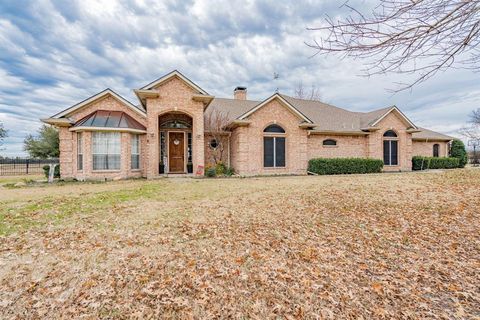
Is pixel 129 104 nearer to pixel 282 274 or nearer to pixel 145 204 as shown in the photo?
pixel 145 204

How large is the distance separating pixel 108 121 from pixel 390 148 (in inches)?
848

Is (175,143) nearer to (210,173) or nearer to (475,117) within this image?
(210,173)

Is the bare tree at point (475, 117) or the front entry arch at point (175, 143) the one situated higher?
the bare tree at point (475, 117)

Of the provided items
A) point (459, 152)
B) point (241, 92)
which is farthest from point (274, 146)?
point (459, 152)

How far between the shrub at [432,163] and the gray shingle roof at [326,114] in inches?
92.4

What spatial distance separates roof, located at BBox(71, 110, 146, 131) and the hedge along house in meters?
0.05

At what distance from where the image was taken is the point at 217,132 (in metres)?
17.1

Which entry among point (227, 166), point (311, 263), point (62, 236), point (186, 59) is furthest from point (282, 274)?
point (186, 59)

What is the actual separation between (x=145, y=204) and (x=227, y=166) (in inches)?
412

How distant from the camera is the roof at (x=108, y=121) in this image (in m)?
13.4

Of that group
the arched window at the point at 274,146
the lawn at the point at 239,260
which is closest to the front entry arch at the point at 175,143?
the arched window at the point at 274,146

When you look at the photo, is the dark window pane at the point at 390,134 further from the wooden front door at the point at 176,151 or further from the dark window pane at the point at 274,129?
the wooden front door at the point at 176,151

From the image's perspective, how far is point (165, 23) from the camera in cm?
1157

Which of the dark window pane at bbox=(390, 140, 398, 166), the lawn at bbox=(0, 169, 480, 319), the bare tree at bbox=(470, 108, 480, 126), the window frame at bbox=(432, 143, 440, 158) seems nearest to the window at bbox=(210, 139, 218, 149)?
the lawn at bbox=(0, 169, 480, 319)
